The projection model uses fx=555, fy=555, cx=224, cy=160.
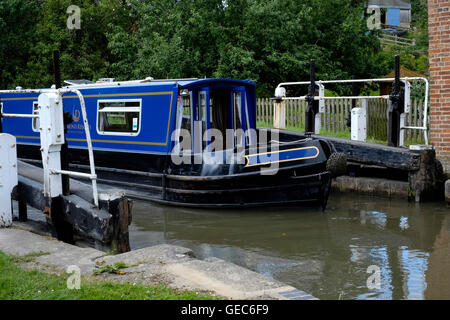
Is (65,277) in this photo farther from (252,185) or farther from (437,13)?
(437,13)

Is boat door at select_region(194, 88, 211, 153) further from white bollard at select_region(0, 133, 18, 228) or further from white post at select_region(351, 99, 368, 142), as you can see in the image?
white bollard at select_region(0, 133, 18, 228)

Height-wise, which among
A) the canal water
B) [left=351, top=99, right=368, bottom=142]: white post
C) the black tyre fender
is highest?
[left=351, top=99, right=368, bottom=142]: white post

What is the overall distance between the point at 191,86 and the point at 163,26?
993 centimetres

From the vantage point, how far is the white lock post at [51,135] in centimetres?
647

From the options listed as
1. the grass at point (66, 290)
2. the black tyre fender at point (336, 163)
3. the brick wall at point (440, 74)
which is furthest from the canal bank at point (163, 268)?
the brick wall at point (440, 74)

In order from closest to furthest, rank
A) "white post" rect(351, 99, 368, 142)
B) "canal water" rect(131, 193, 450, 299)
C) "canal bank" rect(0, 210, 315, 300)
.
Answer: "canal bank" rect(0, 210, 315, 300), "canal water" rect(131, 193, 450, 299), "white post" rect(351, 99, 368, 142)

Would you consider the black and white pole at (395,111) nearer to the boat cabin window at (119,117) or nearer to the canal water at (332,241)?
the canal water at (332,241)

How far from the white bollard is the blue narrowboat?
1.83 m

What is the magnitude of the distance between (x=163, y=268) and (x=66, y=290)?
93 centimetres

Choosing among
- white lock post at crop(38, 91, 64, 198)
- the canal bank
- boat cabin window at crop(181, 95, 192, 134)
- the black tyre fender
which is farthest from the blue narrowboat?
the canal bank

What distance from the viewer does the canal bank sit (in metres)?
4.25

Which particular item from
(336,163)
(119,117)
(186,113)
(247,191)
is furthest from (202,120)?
(336,163)

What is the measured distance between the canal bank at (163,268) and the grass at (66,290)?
6.1 inches
